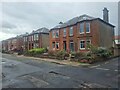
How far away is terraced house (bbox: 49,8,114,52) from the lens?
2536 cm

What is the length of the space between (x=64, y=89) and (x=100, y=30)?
2083 centimetres

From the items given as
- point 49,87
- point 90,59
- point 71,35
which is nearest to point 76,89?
point 49,87

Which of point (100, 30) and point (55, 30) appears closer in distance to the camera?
point (100, 30)

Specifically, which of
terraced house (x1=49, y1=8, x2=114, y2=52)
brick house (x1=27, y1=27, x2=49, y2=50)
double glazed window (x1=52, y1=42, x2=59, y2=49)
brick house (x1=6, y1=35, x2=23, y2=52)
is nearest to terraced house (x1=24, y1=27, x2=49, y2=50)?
brick house (x1=27, y1=27, x2=49, y2=50)

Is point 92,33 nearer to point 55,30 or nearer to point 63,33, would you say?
point 63,33

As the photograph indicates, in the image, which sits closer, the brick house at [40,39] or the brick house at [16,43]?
the brick house at [40,39]

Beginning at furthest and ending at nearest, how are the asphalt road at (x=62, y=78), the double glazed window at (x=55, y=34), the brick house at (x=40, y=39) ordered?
the brick house at (x=40, y=39) < the double glazed window at (x=55, y=34) < the asphalt road at (x=62, y=78)

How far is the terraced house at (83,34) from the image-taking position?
998 inches

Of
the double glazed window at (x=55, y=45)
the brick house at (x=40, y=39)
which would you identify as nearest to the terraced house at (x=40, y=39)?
the brick house at (x=40, y=39)

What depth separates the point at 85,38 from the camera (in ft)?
86.0

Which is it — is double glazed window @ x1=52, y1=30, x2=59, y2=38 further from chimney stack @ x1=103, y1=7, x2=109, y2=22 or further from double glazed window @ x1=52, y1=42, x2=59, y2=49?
chimney stack @ x1=103, y1=7, x2=109, y2=22

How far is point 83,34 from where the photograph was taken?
1044 inches

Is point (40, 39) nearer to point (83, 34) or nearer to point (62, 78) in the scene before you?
point (83, 34)

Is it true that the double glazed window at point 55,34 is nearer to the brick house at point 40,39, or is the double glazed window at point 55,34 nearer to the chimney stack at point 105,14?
the brick house at point 40,39
